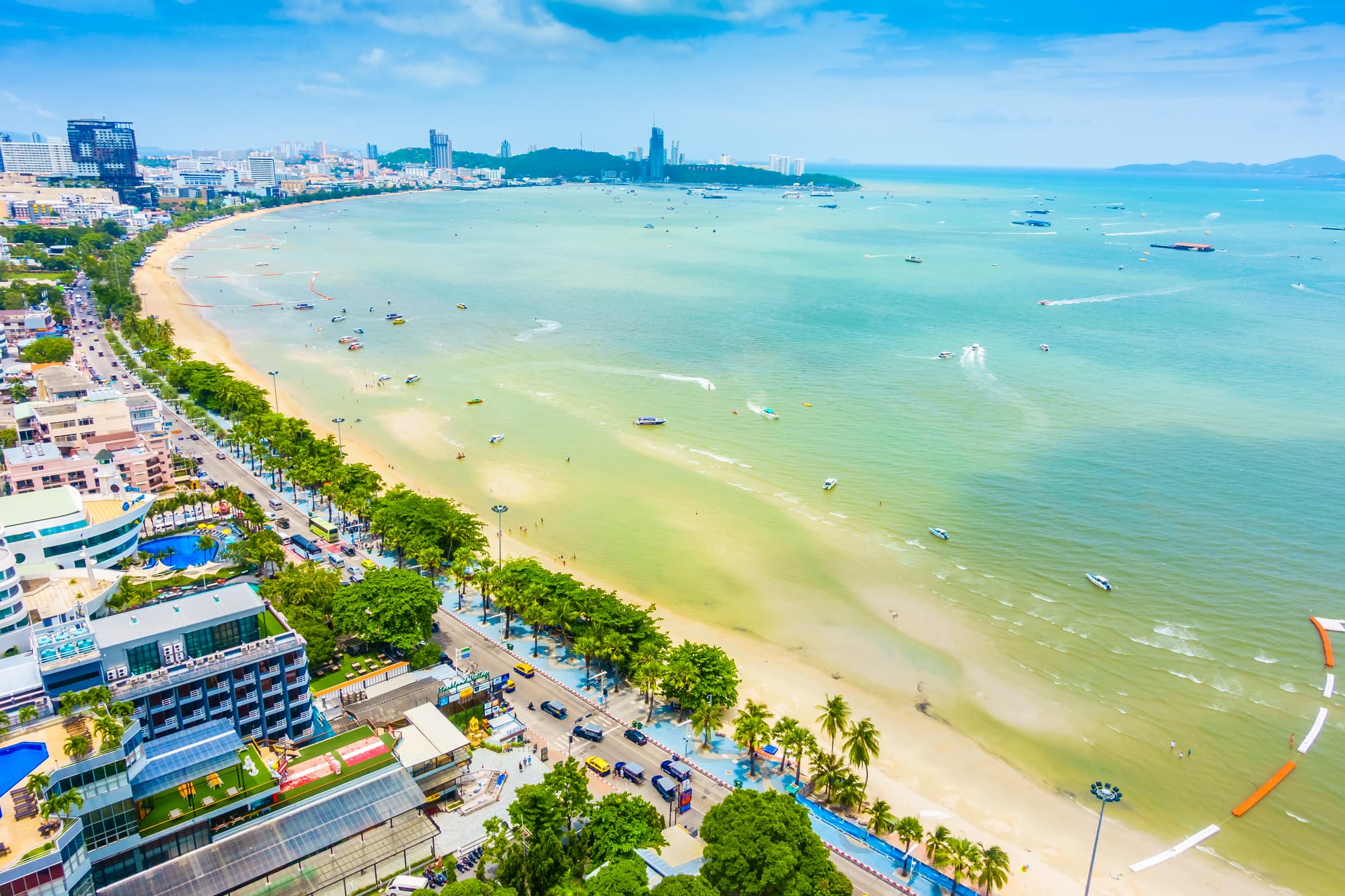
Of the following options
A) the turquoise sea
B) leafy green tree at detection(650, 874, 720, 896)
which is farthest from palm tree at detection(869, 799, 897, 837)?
the turquoise sea

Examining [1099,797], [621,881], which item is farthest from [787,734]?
[1099,797]

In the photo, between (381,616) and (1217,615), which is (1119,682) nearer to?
(1217,615)

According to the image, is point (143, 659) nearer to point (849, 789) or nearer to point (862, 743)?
point (849, 789)

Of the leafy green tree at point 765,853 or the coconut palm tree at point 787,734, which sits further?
the coconut palm tree at point 787,734

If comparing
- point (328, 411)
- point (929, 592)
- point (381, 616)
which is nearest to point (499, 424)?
point (328, 411)

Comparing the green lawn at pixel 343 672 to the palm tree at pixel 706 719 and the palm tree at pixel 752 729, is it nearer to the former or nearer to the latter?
the palm tree at pixel 706 719

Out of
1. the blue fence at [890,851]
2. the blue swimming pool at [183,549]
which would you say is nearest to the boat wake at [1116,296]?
the blue fence at [890,851]
